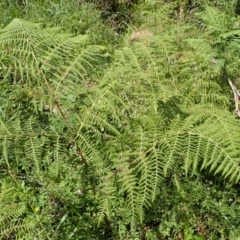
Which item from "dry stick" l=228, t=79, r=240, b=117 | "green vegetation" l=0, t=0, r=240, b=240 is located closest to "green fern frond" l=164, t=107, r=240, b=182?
"green vegetation" l=0, t=0, r=240, b=240

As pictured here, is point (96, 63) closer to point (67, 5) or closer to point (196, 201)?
point (196, 201)

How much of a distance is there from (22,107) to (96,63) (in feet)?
1.84

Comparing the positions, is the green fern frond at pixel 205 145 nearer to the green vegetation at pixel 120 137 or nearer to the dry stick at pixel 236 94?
the green vegetation at pixel 120 137

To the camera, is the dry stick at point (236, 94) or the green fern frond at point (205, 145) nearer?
the green fern frond at point (205, 145)

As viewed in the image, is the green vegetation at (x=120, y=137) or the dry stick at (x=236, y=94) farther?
the dry stick at (x=236, y=94)

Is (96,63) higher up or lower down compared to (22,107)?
higher up

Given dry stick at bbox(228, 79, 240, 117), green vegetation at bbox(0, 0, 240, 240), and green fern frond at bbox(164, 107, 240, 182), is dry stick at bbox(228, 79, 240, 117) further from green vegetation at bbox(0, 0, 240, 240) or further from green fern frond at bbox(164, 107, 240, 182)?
green fern frond at bbox(164, 107, 240, 182)

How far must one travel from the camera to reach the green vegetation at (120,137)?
7.65 feet

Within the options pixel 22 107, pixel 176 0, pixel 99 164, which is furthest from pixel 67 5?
pixel 99 164

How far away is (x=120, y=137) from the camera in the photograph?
2.47 meters

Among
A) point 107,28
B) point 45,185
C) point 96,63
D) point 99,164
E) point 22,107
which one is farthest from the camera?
point 107,28

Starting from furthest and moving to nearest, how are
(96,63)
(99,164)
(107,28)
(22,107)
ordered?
1. (107,28)
2. (22,107)
3. (96,63)
4. (99,164)

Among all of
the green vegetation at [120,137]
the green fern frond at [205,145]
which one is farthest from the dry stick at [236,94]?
the green fern frond at [205,145]

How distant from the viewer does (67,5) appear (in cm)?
440
